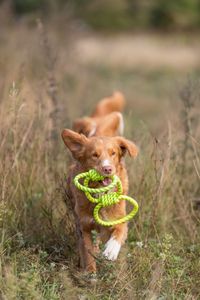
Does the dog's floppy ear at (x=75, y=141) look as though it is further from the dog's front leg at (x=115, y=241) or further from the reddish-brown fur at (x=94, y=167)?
the dog's front leg at (x=115, y=241)

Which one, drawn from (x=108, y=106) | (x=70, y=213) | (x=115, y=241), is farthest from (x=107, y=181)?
(x=108, y=106)

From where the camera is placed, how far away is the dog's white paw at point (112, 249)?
20.4ft

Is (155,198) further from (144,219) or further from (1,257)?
(1,257)

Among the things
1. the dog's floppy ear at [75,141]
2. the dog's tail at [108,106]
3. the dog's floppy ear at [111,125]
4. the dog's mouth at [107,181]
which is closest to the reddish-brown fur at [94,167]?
the dog's floppy ear at [75,141]

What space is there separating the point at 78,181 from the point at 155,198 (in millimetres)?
820

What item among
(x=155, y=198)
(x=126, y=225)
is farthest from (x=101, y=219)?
(x=155, y=198)

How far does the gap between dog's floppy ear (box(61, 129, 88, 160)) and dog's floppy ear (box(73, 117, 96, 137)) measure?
157 centimetres

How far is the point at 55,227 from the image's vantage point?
22.7ft

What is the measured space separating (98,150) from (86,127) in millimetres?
2106

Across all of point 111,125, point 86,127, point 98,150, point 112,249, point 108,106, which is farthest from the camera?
point 108,106

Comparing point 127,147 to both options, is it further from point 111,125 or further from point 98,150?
point 111,125

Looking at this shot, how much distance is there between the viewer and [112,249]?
20.6ft

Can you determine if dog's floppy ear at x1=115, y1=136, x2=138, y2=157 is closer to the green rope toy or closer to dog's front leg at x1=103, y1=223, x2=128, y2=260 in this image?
the green rope toy

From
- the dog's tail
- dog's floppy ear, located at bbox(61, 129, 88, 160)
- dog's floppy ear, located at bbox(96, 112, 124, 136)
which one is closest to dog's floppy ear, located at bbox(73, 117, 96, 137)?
dog's floppy ear, located at bbox(96, 112, 124, 136)
